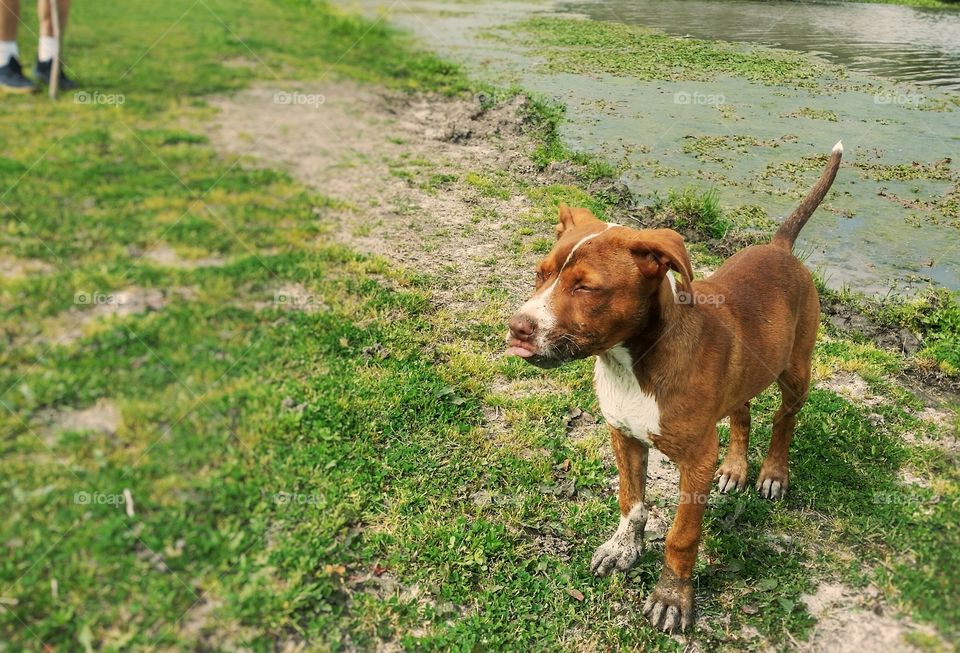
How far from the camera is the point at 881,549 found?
13.4 feet

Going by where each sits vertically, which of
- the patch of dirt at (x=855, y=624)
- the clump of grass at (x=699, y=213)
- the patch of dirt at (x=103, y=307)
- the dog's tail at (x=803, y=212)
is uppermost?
the dog's tail at (x=803, y=212)

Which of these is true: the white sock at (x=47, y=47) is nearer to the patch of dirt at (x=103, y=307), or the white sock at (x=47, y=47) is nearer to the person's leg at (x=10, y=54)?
the person's leg at (x=10, y=54)

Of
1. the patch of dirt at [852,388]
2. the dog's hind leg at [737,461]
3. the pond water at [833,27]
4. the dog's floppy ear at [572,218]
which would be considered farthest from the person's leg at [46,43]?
the pond water at [833,27]

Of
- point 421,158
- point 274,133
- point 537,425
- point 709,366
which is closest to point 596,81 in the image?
point 421,158

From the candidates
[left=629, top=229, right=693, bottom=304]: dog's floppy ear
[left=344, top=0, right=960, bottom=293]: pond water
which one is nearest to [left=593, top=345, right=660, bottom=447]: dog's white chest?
[left=629, top=229, right=693, bottom=304]: dog's floppy ear

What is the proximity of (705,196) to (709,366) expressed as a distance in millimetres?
5748

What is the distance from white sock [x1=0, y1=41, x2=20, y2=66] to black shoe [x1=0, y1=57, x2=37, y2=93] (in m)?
0.04

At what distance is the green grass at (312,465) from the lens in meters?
3.43

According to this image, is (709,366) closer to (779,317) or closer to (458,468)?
(779,317)

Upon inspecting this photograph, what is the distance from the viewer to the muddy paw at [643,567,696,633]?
358 cm

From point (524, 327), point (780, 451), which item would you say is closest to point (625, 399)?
point (524, 327)

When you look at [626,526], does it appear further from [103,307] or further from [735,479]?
[103,307]

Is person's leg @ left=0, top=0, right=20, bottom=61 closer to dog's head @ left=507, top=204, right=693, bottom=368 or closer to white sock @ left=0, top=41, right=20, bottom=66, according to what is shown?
white sock @ left=0, top=41, right=20, bottom=66

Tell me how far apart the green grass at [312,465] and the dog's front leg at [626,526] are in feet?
0.38
